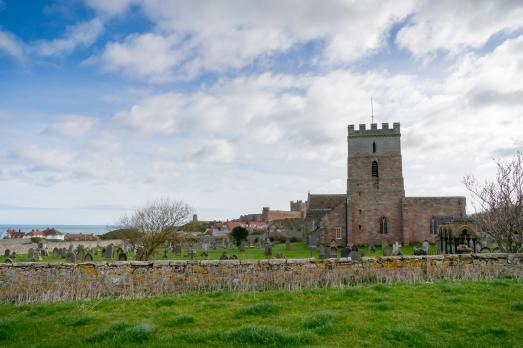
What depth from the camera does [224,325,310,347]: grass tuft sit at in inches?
226

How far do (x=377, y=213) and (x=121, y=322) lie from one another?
118ft

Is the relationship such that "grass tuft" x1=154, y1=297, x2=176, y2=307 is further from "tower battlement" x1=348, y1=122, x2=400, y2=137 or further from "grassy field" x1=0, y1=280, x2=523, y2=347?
"tower battlement" x1=348, y1=122, x2=400, y2=137

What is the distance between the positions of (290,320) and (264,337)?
1.07 metres

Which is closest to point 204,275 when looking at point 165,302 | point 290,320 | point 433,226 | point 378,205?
point 165,302

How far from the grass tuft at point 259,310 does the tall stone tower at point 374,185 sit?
3273 centimetres

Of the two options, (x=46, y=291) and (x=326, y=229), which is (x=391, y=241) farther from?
(x=46, y=291)

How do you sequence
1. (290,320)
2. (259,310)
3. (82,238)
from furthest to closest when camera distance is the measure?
(82,238) → (259,310) → (290,320)

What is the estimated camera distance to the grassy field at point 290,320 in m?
5.85

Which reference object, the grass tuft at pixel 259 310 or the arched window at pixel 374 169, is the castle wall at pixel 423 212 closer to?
the arched window at pixel 374 169

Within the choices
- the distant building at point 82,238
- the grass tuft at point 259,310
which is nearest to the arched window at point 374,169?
the grass tuft at point 259,310

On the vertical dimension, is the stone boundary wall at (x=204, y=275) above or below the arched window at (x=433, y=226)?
below

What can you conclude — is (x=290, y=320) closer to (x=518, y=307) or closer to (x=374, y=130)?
(x=518, y=307)

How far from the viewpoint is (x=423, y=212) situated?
131 ft

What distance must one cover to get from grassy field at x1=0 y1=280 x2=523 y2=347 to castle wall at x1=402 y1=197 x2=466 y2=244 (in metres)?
30.8
